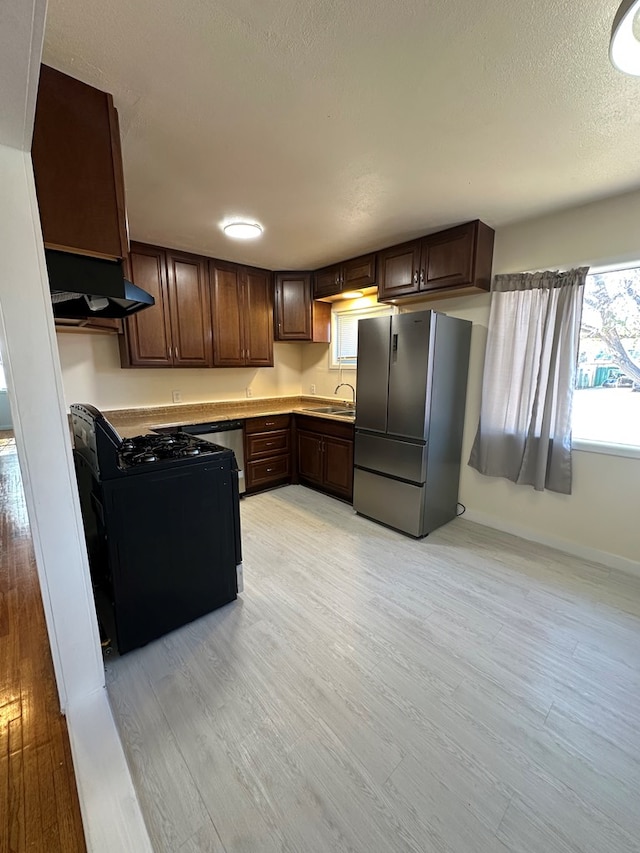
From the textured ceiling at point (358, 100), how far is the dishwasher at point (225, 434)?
1777 millimetres

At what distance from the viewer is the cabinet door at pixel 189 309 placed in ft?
10.7

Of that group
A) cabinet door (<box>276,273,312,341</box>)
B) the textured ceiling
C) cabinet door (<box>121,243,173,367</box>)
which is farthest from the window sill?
cabinet door (<box>121,243,173,367</box>)

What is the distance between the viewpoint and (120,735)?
131 cm

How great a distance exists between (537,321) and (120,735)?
10.9ft

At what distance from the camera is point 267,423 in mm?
3803

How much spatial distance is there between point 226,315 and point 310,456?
1769 mm

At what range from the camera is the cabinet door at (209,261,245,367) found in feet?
11.6

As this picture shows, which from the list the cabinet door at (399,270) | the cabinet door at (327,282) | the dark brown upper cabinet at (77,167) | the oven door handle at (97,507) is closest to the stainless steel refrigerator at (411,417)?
the cabinet door at (399,270)

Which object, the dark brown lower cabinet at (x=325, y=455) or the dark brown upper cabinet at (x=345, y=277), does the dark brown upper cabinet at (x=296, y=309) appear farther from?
the dark brown lower cabinet at (x=325, y=455)

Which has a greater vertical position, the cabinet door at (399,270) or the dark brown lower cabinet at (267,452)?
the cabinet door at (399,270)

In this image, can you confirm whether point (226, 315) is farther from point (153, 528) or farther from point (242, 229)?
point (153, 528)

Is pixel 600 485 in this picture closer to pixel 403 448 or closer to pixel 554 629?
pixel 554 629

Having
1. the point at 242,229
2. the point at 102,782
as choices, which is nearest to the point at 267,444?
the point at 242,229

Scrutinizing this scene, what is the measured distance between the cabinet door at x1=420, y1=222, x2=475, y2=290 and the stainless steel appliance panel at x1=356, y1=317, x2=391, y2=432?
0.51 metres
